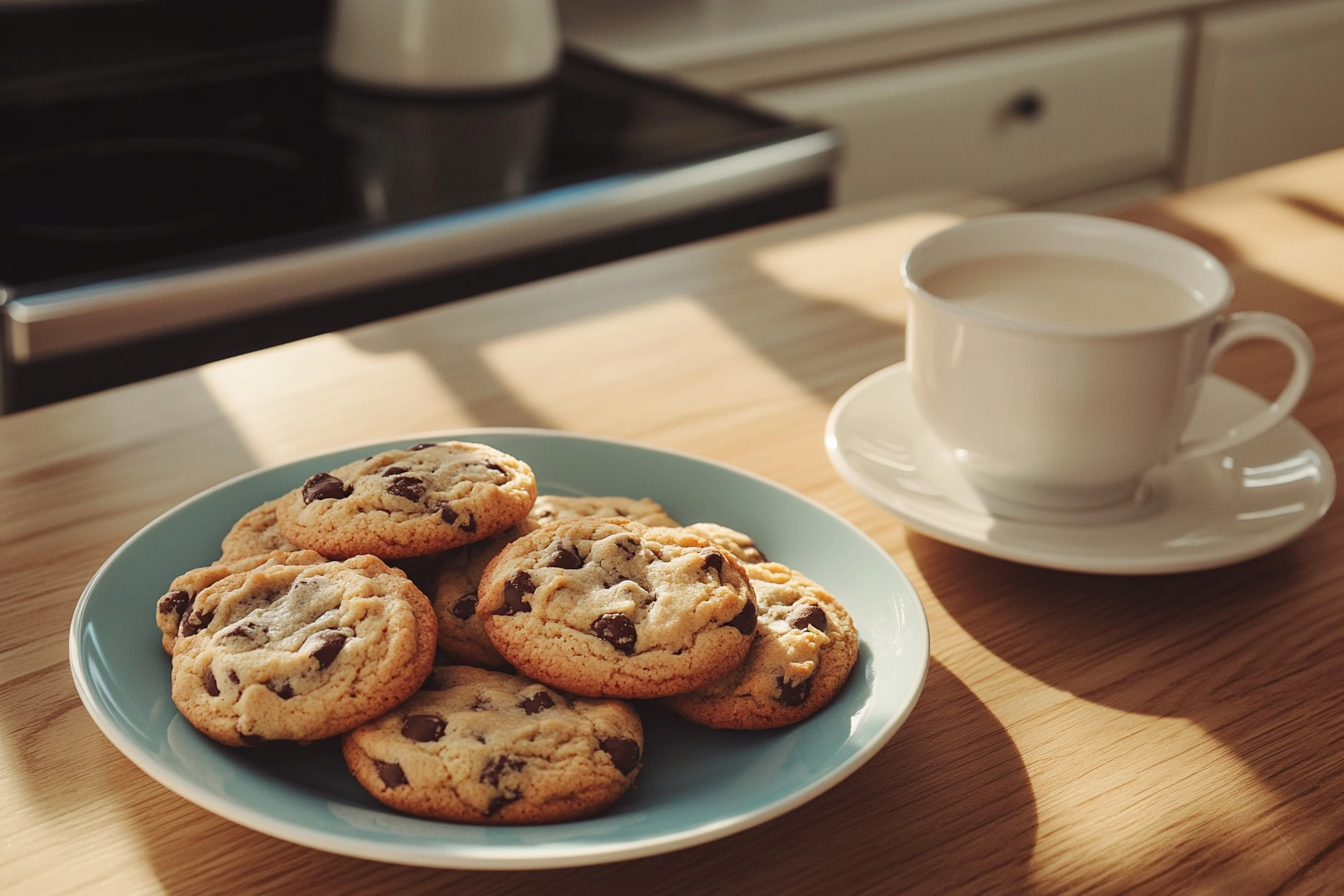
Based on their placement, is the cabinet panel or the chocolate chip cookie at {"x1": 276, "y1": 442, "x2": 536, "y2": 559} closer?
the chocolate chip cookie at {"x1": 276, "y1": 442, "x2": 536, "y2": 559}

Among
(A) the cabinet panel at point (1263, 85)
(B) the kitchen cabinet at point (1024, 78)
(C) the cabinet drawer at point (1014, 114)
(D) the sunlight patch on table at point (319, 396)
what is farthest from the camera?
(A) the cabinet panel at point (1263, 85)

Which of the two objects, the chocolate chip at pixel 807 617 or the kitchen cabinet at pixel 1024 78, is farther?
the kitchen cabinet at pixel 1024 78

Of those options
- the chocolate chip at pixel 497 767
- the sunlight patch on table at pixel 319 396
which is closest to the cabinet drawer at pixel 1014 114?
the sunlight patch on table at pixel 319 396

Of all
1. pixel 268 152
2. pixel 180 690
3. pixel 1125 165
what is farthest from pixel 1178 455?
pixel 1125 165

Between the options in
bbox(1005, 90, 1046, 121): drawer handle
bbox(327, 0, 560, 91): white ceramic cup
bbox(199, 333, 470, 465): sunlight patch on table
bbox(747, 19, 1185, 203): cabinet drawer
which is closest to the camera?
bbox(199, 333, 470, 465): sunlight patch on table

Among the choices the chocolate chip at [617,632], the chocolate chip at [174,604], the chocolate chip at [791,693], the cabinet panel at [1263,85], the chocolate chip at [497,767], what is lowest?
the cabinet panel at [1263,85]

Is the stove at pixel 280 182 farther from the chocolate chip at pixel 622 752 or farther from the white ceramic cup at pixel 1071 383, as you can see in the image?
the chocolate chip at pixel 622 752

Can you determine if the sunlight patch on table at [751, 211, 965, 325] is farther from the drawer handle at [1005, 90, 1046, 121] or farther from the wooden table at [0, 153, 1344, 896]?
the drawer handle at [1005, 90, 1046, 121]

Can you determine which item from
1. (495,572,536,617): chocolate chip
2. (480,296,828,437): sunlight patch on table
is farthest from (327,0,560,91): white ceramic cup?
(495,572,536,617): chocolate chip
